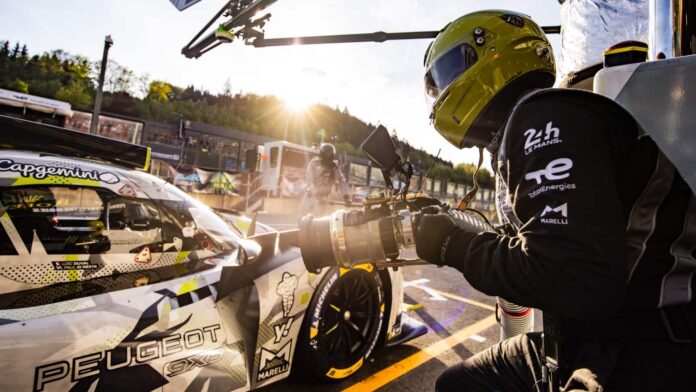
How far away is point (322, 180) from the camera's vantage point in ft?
21.7

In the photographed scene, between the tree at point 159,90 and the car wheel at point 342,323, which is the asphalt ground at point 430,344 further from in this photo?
the tree at point 159,90

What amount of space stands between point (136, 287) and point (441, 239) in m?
1.52

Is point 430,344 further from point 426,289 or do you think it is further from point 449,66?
point 449,66

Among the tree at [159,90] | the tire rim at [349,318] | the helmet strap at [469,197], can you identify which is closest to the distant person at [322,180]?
the tire rim at [349,318]

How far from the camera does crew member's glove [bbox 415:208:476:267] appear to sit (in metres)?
1.07

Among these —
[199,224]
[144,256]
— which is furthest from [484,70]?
[144,256]

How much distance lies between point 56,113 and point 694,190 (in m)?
21.4

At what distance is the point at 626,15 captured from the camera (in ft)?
6.59

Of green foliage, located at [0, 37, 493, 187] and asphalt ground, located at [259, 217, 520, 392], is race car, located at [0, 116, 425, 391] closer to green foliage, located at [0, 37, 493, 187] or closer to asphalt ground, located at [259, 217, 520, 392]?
asphalt ground, located at [259, 217, 520, 392]

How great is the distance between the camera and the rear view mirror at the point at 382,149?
146 centimetres

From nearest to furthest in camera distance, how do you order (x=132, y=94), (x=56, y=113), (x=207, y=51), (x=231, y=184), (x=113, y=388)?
(x=113, y=388), (x=207, y=51), (x=231, y=184), (x=56, y=113), (x=132, y=94)

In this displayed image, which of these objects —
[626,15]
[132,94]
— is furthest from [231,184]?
[132,94]

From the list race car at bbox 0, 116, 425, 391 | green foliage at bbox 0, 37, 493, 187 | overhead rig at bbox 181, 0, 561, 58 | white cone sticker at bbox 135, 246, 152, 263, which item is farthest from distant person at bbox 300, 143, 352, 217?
green foliage at bbox 0, 37, 493, 187

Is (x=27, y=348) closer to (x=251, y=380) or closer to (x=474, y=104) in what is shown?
(x=251, y=380)
